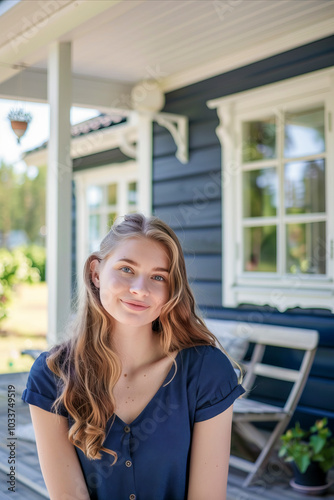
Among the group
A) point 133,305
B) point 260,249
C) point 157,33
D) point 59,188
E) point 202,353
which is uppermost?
point 157,33

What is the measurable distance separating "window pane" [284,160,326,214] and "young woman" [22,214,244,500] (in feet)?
8.25

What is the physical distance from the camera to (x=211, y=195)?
4.49 metres

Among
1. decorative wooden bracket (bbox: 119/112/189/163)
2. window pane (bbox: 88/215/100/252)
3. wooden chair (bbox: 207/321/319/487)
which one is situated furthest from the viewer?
window pane (bbox: 88/215/100/252)

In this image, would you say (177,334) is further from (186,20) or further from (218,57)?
(218,57)

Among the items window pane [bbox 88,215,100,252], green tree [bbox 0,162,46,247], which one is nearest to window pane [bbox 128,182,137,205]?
window pane [bbox 88,215,100,252]

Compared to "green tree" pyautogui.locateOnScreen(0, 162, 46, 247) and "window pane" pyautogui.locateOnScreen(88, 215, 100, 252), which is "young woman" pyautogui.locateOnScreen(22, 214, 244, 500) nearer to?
"window pane" pyautogui.locateOnScreen(88, 215, 100, 252)

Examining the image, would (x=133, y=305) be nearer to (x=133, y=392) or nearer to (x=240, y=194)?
(x=133, y=392)

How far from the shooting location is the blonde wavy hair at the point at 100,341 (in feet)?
4.66

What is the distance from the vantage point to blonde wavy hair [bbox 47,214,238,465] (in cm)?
142

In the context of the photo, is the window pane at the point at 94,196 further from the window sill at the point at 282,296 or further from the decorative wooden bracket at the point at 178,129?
the window sill at the point at 282,296

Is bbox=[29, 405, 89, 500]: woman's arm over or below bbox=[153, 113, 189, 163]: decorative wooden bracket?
below

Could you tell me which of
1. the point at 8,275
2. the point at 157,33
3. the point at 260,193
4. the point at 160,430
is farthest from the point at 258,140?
the point at 8,275

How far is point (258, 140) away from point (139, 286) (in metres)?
3.00

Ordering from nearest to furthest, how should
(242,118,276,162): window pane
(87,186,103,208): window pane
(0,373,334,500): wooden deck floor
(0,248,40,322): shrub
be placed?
(0,373,334,500): wooden deck floor < (242,118,276,162): window pane < (0,248,40,322): shrub < (87,186,103,208): window pane
